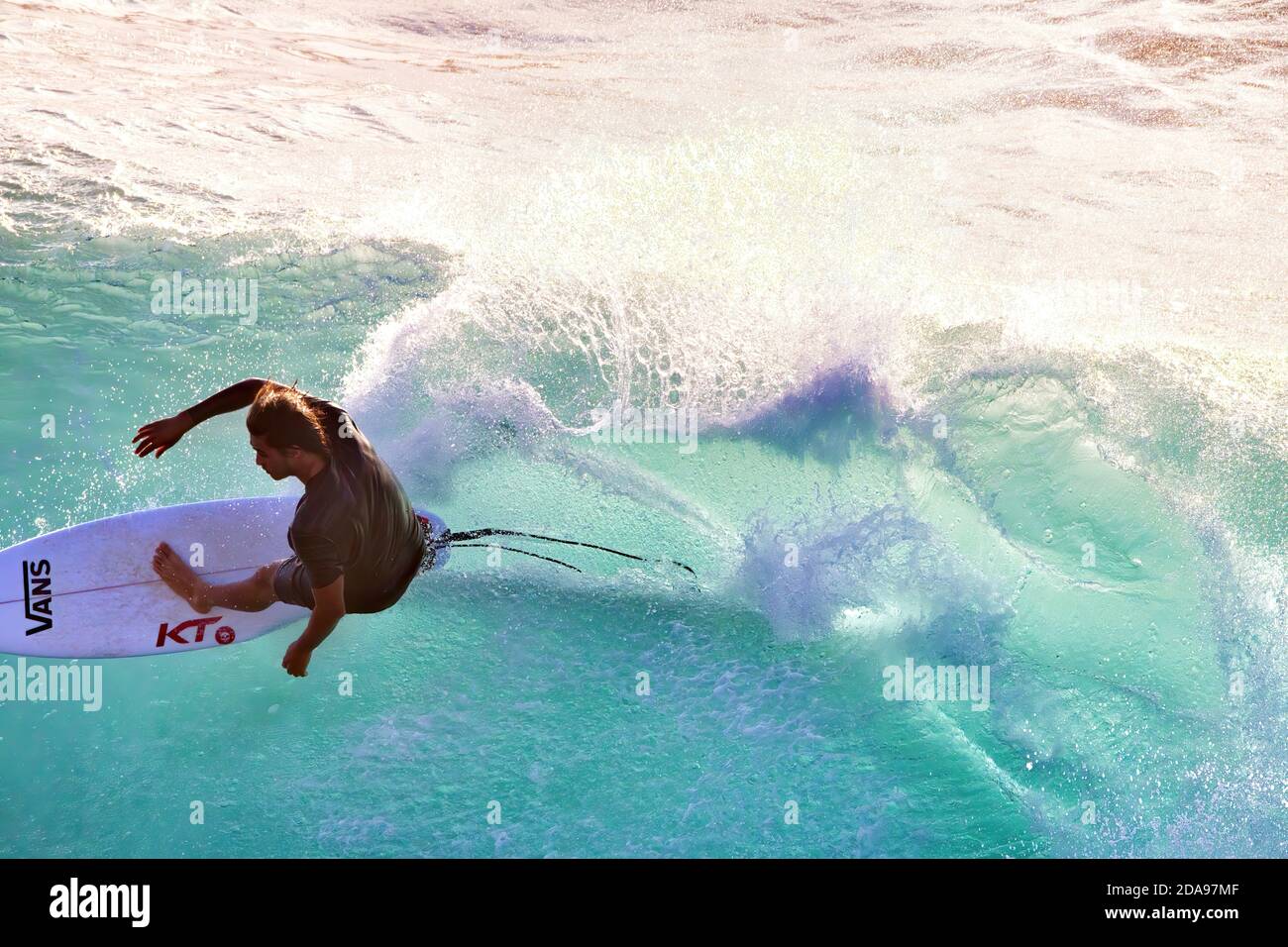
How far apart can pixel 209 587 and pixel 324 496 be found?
4.52 feet

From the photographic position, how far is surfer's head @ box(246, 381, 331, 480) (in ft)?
10.6

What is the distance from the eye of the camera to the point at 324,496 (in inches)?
130

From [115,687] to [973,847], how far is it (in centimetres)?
351

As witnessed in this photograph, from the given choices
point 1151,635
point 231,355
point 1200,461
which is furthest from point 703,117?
point 1151,635

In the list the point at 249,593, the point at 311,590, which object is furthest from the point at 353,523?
the point at 249,593

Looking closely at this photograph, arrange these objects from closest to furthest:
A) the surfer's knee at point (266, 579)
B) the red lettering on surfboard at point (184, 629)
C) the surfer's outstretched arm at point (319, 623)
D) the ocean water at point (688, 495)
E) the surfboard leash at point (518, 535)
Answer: the surfer's outstretched arm at point (319, 623) → the ocean water at point (688, 495) → the surfer's knee at point (266, 579) → the red lettering on surfboard at point (184, 629) → the surfboard leash at point (518, 535)

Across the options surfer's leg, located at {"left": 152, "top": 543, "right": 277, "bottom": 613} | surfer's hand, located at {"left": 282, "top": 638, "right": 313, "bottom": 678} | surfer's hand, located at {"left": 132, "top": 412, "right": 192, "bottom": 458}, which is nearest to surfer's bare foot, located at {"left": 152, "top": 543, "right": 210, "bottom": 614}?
surfer's leg, located at {"left": 152, "top": 543, "right": 277, "bottom": 613}

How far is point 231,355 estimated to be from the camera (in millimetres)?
6961

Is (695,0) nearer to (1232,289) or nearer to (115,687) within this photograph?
(1232,289)

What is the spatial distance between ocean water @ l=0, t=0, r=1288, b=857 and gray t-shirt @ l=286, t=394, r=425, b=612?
0.70m

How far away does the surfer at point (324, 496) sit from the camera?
3.25 meters

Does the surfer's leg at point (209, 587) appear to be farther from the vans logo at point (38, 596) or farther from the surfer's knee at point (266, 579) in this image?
the vans logo at point (38, 596)

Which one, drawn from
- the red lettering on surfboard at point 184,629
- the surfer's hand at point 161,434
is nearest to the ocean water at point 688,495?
the red lettering on surfboard at point 184,629

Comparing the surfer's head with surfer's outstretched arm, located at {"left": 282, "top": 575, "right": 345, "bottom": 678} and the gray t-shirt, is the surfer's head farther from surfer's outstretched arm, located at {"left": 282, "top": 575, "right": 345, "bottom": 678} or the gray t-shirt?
surfer's outstretched arm, located at {"left": 282, "top": 575, "right": 345, "bottom": 678}
